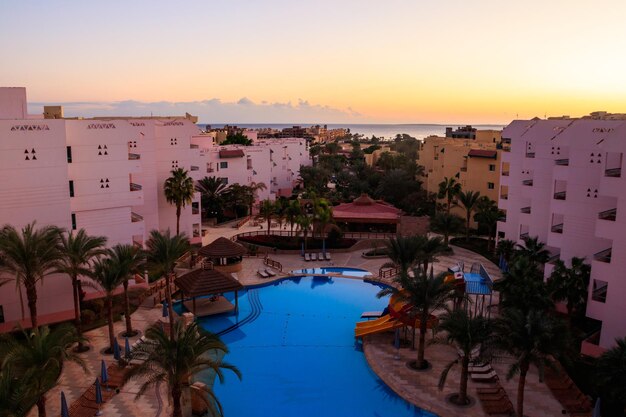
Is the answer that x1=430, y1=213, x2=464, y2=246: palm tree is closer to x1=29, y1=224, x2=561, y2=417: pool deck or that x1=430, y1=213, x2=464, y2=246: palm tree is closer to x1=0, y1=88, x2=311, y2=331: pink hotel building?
x1=29, y1=224, x2=561, y2=417: pool deck

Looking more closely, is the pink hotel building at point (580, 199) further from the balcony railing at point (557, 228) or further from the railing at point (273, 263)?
the railing at point (273, 263)

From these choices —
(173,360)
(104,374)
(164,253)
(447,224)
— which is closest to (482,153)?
(447,224)

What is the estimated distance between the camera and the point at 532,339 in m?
15.7

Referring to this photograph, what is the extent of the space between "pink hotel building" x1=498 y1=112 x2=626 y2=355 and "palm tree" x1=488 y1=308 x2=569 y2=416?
667 cm

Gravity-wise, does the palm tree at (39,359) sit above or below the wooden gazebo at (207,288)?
above

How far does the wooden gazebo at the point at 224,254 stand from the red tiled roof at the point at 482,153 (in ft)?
82.6

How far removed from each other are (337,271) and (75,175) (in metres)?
18.6

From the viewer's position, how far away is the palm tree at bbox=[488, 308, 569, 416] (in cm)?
1565

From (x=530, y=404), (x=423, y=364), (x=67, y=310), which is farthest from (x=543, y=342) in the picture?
(x=67, y=310)

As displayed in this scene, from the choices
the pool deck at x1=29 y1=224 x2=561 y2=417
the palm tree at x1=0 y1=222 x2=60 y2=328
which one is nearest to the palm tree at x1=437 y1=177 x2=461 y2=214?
the pool deck at x1=29 y1=224 x2=561 y2=417

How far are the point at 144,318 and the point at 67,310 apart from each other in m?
4.19

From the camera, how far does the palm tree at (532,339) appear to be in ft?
51.3

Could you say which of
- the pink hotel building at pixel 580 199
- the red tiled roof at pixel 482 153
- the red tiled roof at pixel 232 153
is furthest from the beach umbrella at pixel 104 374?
the red tiled roof at pixel 482 153

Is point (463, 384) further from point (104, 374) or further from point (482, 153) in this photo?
point (482, 153)
